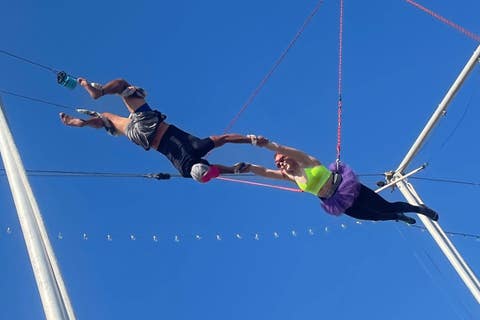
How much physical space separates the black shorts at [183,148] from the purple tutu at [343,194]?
1.38 metres

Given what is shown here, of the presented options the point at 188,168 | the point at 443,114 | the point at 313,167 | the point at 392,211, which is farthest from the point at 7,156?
the point at 443,114

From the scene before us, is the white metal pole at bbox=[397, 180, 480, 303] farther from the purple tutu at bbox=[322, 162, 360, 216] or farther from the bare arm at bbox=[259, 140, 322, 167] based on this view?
the bare arm at bbox=[259, 140, 322, 167]

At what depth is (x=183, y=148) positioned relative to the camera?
5242 millimetres

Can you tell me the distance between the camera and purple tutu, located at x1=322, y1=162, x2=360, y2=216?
585 cm

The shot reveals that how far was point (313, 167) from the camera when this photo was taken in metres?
5.73

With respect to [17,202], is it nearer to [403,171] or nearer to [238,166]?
[238,166]

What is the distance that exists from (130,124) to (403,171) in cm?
415

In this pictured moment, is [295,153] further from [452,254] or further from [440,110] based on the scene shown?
[452,254]

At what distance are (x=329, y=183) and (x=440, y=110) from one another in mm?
2317

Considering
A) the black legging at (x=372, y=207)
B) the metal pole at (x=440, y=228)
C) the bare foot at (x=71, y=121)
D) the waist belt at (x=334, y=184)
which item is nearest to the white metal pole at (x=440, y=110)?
the metal pole at (x=440, y=228)

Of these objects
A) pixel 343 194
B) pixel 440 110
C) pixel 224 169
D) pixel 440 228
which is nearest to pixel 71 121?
pixel 224 169

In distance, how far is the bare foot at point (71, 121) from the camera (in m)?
5.41

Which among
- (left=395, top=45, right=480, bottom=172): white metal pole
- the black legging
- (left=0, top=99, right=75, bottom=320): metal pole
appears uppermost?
(left=395, top=45, right=480, bottom=172): white metal pole

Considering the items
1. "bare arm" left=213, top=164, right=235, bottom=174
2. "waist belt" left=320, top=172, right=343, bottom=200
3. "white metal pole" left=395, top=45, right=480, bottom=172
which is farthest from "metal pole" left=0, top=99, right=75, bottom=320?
"white metal pole" left=395, top=45, right=480, bottom=172
